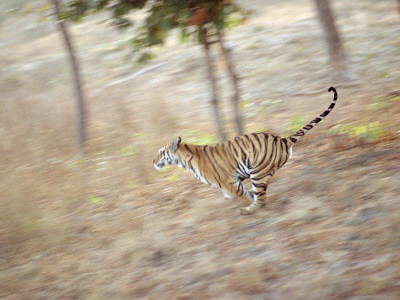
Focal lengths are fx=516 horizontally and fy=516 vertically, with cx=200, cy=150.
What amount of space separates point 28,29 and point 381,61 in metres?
15.8

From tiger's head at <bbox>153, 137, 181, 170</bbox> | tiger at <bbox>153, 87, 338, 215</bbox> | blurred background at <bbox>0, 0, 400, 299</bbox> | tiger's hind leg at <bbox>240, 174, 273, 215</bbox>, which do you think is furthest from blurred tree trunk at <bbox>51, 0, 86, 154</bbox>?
tiger's hind leg at <bbox>240, 174, 273, 215</bbox>

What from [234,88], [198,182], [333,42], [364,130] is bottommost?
[198,182]

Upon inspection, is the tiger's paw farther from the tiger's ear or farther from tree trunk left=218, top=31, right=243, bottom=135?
tree trunk left=218, top=31, right=243, bottom=135

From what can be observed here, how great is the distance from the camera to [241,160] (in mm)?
5973

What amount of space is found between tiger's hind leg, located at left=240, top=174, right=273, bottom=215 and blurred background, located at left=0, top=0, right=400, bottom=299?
108 mm

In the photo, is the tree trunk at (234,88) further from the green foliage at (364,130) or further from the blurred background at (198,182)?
the green foliage at (364,130)

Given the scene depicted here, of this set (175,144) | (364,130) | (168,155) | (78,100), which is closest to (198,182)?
(168,155)

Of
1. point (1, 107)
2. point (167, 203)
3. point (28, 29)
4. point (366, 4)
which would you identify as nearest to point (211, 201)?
point (167, 203)

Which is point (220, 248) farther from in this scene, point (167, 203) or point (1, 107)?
point (1, 107)

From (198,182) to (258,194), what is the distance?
213cm

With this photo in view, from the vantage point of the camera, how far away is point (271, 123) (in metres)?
9.66

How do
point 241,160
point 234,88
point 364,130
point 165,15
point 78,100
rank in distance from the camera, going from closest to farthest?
1. point 241,160
2. point 165,15
3. point 364,130
4. point 234,88
5. point 78,100

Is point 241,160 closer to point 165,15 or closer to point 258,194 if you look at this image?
point 258,194

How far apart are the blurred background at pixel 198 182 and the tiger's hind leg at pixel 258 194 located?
0.11 metres
